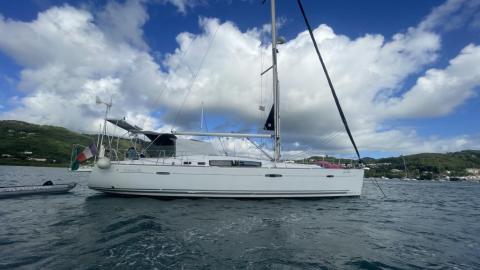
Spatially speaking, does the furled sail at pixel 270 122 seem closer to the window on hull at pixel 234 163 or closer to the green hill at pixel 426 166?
the window on hull at pixel 234 163

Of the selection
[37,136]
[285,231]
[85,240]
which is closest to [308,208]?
[285,231]

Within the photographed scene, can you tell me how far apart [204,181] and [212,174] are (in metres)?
0.67

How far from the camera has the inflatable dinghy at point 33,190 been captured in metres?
17.0

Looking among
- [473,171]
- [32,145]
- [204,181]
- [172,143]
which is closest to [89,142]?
[32,145]

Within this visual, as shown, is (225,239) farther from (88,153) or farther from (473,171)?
(473,171)

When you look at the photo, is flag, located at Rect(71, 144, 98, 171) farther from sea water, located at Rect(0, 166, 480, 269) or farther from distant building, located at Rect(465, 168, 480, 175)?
distant building, located at Rect(465, 168, 480, 175)

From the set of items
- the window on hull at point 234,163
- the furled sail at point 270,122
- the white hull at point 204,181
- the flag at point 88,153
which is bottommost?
the white hull at point 204,181

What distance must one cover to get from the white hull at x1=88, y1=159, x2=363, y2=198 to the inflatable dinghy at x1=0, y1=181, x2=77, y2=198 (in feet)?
16.1

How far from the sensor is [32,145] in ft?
453

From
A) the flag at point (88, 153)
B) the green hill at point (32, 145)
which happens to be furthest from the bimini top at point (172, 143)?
the green hill at point (32, 145)

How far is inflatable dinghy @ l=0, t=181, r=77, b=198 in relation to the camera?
17.0 m

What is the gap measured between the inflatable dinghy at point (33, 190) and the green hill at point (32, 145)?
3574 inches

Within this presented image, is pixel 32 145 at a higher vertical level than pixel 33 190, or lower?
higher

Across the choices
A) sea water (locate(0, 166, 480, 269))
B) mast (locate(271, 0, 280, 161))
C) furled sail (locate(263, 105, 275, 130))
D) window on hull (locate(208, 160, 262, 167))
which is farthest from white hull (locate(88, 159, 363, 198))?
furled sail (locate(263, 105, 275, 130))
